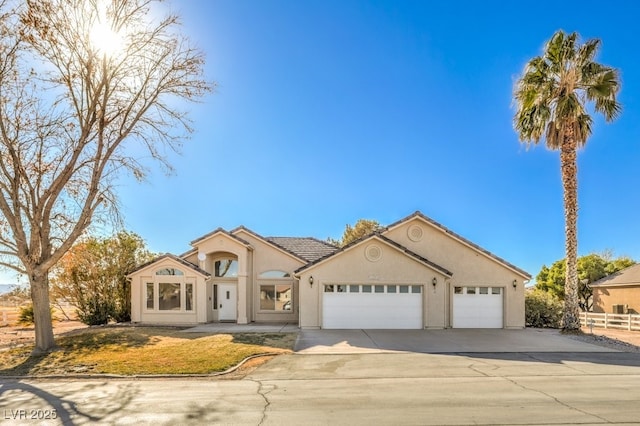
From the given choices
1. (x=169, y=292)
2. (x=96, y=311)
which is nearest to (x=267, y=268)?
(x=169, y=292)

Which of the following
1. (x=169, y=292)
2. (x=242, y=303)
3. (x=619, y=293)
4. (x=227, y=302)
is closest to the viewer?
(x=242, y=303)

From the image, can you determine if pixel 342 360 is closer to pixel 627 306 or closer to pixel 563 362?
pixel 563 362

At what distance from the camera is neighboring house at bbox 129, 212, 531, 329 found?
2025cm

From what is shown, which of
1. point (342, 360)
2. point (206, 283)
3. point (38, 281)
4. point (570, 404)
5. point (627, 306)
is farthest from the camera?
point (627, 306)

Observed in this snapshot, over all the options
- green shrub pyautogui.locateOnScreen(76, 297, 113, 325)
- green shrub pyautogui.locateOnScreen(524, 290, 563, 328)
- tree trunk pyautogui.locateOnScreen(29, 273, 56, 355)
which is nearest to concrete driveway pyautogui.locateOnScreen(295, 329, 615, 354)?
green shrub pyautogui.locateOnScreen(524, 290, 563, 328)

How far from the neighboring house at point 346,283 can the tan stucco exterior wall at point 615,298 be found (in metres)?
10.2

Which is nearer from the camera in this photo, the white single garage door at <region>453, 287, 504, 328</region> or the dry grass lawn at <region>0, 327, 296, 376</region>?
the dry grass lawn at <region>0, 327, 296, 376</region>

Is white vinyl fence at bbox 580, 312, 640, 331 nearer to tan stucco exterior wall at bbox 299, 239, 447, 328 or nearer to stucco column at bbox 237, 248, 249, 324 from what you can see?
tan stucco exterior wall at bbox 299, 239, 447, 328

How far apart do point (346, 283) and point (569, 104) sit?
44.7ft

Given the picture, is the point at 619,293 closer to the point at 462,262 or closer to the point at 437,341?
the point at 462,262

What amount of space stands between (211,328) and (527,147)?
18.5 meters

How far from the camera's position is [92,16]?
49.2 feet

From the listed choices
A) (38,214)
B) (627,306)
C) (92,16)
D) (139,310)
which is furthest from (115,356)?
(627,306)

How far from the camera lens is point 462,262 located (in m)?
21.3
